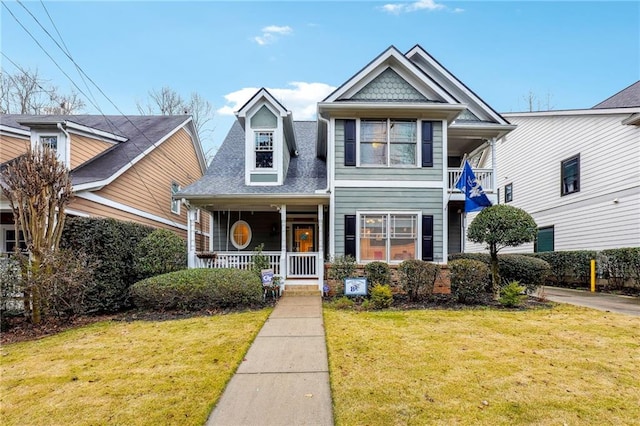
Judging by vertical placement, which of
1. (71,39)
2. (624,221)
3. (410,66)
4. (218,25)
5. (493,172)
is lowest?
(624,221)

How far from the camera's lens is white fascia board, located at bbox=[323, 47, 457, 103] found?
10.3 meters

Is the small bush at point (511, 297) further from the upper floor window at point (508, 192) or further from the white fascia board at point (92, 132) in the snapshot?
the white fascia board at point (92, 132)

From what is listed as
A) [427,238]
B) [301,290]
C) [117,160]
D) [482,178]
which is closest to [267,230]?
[301,290]

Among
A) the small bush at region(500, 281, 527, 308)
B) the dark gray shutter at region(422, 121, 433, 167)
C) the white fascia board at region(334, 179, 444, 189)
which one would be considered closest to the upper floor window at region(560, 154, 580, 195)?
the white fascia board at region(334, 179, 444, 189)

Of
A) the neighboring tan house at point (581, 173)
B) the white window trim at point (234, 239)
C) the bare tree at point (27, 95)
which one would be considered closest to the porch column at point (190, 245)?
the white window trim at point (234, 239)

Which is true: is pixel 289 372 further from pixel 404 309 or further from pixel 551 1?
pixel 551 1

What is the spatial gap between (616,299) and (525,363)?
26.8 feet

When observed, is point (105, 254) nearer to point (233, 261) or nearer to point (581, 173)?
point (233, 261)

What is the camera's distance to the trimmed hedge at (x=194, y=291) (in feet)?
26.4

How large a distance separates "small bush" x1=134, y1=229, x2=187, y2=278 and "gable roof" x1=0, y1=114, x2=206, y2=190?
2.55 meters

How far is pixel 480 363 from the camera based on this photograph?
14.8ft

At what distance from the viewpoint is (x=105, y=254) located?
26.8ft

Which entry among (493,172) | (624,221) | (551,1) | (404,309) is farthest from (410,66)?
(624,221)

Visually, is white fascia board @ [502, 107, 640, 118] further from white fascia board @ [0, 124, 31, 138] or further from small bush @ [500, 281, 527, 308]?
white fascia board @ [0, 124, 31, 138]
